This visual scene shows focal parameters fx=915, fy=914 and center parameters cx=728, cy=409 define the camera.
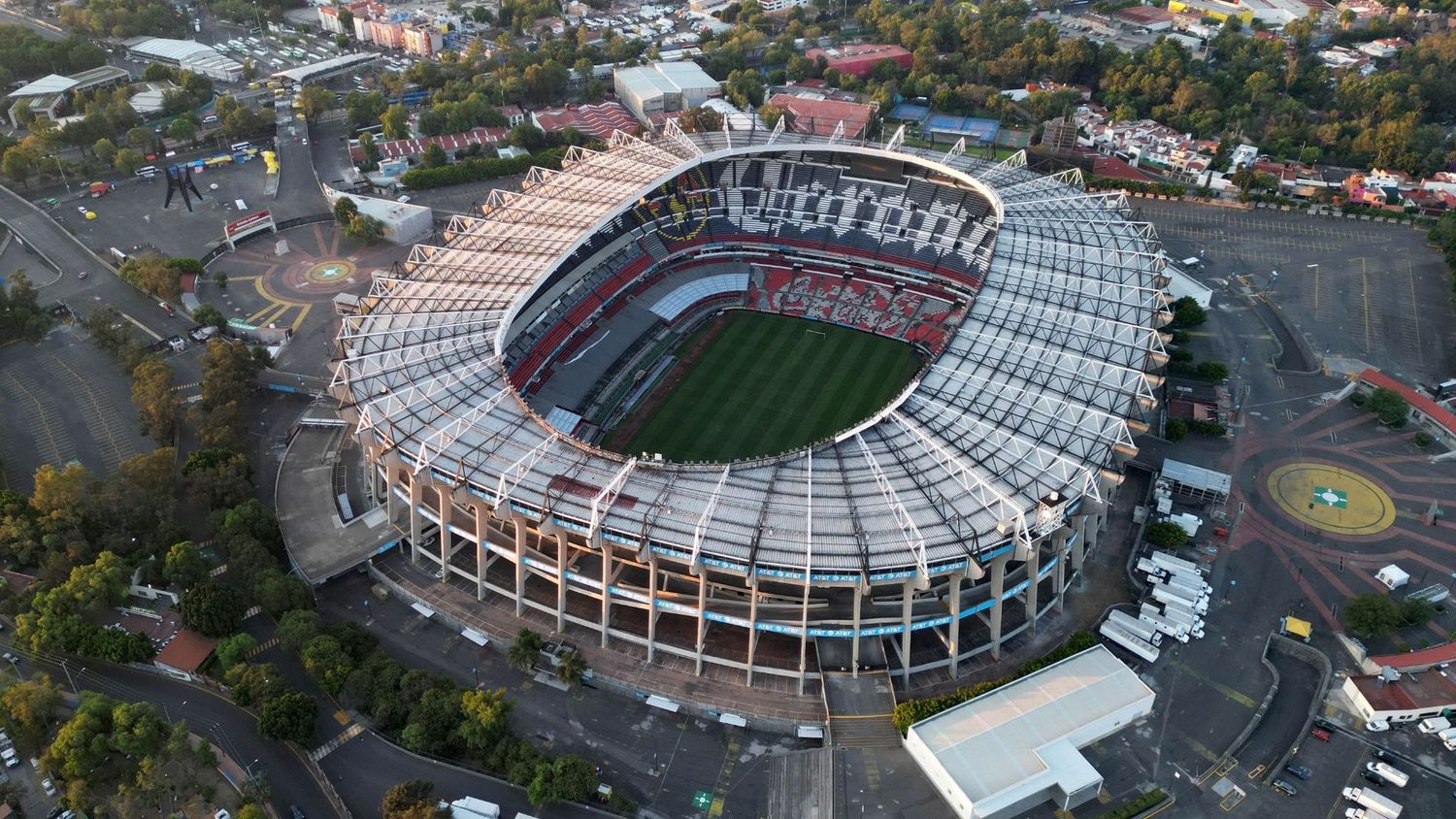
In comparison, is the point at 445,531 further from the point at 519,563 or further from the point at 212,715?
the point at 212,715

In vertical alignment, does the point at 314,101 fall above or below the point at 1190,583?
above

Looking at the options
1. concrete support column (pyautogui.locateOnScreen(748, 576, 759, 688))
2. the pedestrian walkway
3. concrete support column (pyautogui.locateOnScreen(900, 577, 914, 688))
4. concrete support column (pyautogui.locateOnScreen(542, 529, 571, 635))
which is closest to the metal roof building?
concrete support column (pyautogui.locateOnScreen(900, 577, 914, 688))

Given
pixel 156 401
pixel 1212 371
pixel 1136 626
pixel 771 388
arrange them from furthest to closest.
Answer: pixel 771 388
pixel 1212 371
pixel 156 401
pixel 1136 626

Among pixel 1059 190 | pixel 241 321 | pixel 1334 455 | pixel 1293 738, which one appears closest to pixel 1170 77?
pixel 1059 190

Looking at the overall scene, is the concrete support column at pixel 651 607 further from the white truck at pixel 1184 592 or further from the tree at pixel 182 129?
the tree at pixel 182 129

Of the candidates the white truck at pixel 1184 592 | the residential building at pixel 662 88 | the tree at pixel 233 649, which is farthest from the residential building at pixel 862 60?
the tree at pixel 233 649

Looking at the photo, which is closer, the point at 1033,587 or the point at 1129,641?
the point at 1129,641

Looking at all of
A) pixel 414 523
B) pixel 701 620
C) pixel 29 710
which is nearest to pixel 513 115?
pixel 414 523

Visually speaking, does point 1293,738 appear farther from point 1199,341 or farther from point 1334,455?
point 1199,341

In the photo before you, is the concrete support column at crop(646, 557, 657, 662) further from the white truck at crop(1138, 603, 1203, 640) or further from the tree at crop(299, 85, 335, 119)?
the tree at crop(299, 85, 335, 119)
